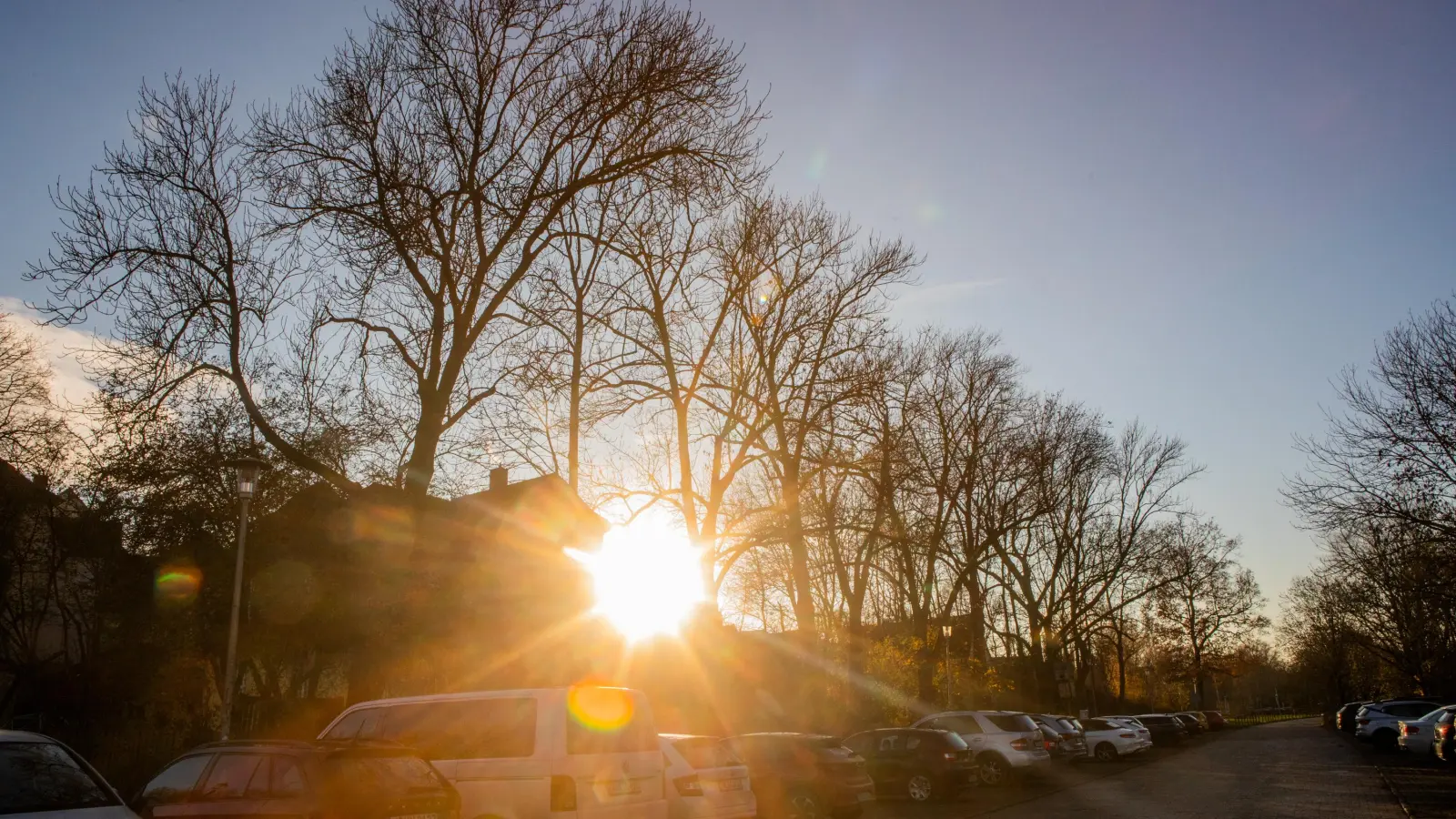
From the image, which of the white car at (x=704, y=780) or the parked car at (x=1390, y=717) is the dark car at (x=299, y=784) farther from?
the parked car at (x=1390, y=717)

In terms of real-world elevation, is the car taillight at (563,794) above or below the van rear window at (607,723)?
below

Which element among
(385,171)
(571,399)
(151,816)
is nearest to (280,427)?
(571,399)

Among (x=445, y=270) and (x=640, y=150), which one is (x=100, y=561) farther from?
(x=640, y=150)

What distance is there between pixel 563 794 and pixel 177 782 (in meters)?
3.42

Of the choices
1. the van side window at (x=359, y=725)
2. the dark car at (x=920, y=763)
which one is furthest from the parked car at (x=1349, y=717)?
the van side window at (x=359, y=725)

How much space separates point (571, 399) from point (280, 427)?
809 centimetres

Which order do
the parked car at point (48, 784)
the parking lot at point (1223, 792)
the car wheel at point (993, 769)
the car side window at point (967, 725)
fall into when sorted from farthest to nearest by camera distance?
the car side window at point (967, 725) < the car wheel at point (993, 769) < the parking lot at point (1223, 792) < the parked car at point (48, 784)

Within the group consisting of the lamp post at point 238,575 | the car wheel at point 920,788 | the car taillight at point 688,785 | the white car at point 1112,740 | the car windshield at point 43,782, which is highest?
the lamp post at point 238,575

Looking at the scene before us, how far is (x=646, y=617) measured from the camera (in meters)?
26.1

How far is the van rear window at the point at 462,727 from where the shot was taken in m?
9.47

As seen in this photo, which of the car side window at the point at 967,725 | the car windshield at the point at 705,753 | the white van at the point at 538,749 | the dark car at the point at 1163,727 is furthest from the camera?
the dark car at the point at 1163,727

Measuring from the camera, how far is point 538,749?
9.27 metres

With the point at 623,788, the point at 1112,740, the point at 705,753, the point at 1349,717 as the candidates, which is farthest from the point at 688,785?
the point at 1349,717

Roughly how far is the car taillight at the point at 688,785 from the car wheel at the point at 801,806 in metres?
4.37
